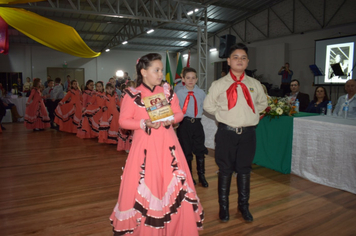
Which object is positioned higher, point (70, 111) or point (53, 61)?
point (53, 61)

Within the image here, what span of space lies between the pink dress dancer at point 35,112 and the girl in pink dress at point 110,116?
3.13m

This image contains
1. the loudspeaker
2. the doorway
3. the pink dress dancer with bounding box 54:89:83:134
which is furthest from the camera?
the doorway

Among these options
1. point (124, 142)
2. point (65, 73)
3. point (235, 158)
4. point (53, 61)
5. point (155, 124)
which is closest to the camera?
point (155, 124)

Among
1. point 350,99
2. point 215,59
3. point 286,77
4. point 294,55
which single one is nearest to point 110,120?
point 350,99

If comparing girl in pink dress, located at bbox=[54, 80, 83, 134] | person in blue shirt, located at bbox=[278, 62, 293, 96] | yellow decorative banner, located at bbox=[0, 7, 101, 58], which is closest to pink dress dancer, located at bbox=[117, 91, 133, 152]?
girl in pink dress, located at bbox=[54, 80, 83, 134]

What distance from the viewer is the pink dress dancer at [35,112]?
7.82 metres

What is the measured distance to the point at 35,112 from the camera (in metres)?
7.91

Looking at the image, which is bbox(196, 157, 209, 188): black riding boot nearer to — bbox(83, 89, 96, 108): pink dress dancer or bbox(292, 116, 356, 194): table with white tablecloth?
bbox(292, 116, 356, 194): table with white tablecloth

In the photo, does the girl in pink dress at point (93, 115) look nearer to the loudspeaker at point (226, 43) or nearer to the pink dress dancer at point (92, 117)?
the pink dress dancer at point (92, 117)

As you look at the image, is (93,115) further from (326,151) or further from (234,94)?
(326,151)

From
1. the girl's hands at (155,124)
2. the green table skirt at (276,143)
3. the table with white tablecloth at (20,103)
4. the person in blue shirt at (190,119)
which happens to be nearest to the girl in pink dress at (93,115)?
the person in blue shirt at (190,119)

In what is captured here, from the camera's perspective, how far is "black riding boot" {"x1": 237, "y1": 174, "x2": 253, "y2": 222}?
2.40m

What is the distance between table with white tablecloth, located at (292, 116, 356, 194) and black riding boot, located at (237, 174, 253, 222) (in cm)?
147

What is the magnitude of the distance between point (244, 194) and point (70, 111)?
6.48 metres
